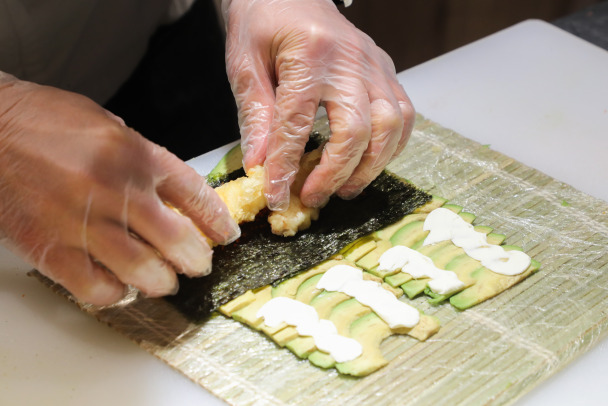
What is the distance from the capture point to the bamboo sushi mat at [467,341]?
6.10 feet

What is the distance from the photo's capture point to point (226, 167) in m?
2.66

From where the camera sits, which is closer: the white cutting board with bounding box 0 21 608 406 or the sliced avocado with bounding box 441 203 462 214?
the white cutting board with bounding box 0 21 608 406

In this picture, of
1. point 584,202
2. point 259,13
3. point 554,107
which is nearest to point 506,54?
point 554,107

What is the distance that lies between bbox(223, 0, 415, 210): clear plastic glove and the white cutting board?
48 centimetres

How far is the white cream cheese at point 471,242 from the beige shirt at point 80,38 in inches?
58.0

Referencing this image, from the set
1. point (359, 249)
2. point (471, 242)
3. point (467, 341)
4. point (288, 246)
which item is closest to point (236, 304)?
point (288, 246)

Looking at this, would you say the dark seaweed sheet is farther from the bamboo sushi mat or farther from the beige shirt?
the beige shirt

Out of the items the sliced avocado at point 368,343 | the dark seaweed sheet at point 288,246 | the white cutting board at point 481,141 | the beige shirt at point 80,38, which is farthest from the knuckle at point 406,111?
the beige shirt at point 80,38

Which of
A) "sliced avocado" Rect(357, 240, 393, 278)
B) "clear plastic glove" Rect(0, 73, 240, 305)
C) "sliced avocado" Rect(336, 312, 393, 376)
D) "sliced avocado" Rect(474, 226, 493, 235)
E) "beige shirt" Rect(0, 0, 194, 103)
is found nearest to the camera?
"clear plastic glove" Rect(0, 73, 240, 305)

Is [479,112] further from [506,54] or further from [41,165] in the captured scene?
[41,165]

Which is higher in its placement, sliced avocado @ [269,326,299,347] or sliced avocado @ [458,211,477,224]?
sliced avocado @ [458,211,477,224]

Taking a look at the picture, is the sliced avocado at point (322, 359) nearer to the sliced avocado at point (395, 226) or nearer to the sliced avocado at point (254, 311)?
the sliced avocado at point (254, 311)

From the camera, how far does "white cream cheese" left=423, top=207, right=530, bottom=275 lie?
2199 mm

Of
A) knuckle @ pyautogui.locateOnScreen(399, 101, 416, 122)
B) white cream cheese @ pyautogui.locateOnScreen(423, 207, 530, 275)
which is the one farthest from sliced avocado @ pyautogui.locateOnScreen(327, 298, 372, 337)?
knuckle @ pyautogui.locateOnScreen(399, 101, 416, 122)
